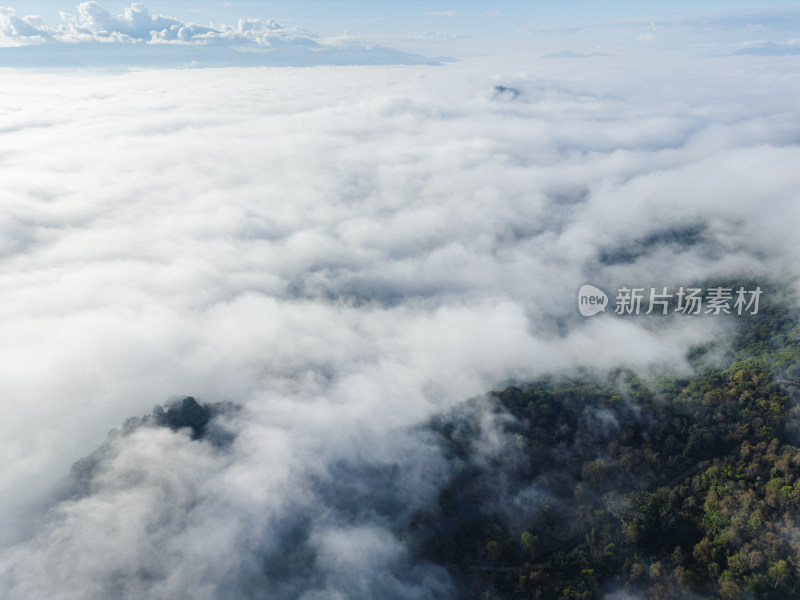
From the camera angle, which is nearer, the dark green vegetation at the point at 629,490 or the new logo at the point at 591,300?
the dark green vegetation at the point at 629,490

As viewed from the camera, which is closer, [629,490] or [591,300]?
[629,490]

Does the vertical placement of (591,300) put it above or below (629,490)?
above

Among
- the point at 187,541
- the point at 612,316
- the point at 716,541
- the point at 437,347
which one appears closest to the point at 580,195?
the point at 612,316

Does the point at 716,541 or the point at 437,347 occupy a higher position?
the point at 716,541

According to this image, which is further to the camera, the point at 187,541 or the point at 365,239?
the point at 365,239

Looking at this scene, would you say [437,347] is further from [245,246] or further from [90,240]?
[90,240]

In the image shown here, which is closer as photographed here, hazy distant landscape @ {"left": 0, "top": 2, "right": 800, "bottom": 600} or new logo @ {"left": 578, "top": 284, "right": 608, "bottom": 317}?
hazy distant landscape @ {"left": 0, "top": 2, "right": 800, "bottom": 600}

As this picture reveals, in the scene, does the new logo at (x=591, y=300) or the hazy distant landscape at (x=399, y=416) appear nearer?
the hazy distant landscape at (x=399, y=416)

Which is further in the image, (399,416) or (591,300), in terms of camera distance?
(591,300)
